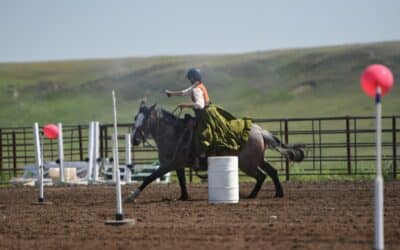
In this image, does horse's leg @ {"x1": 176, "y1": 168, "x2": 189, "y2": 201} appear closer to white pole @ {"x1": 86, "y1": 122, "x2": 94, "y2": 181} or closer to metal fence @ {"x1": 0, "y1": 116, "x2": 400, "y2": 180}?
metal fence @ {"x1": 0, "y1": 116, "x2": 400, "y2": 180}

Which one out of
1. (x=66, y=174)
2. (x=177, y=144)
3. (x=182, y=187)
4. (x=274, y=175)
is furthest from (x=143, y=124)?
(x=66, y=174)

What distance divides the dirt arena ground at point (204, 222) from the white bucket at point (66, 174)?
4.91m

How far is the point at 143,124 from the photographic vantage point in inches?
671

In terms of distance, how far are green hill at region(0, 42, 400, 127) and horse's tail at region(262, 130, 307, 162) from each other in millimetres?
41452

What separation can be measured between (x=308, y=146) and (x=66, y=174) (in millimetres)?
7178

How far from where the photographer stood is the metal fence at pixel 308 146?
23.8 meters

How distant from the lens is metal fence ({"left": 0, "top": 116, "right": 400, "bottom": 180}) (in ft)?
78.2

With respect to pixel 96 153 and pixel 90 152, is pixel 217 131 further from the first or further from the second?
pixel 96 153

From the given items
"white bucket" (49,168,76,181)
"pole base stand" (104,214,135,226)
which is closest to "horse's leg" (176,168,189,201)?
"pole base stand" (104,214,135,226)

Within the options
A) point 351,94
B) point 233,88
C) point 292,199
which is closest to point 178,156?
point 292,199

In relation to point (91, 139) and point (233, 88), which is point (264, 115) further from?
point (91, 139)

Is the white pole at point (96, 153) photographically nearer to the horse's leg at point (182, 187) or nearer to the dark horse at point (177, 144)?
the dark horse at point (177, 144)

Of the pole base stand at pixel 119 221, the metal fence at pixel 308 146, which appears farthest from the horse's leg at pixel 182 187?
the pole base stand at pixel 119 221

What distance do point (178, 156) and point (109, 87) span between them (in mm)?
69489
